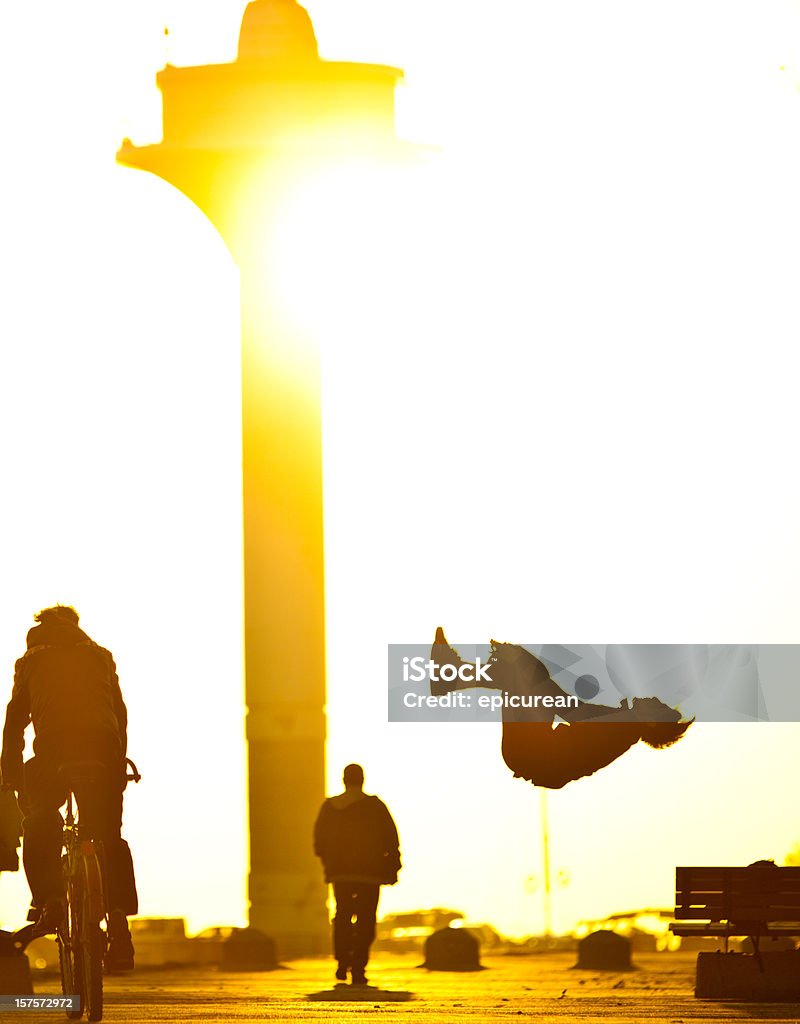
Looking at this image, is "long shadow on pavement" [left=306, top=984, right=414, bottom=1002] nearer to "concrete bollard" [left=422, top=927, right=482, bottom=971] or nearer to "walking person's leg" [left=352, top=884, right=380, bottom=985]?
"walking person's leg" [left=352, top=884, right=380, bottom=985]

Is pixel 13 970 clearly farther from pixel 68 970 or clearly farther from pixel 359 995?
pixel 359 995

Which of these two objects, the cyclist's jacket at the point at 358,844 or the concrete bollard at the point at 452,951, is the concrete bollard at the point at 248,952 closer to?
the concrete bollard at the point at 452,951

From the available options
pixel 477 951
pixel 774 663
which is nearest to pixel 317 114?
pixel 774 663

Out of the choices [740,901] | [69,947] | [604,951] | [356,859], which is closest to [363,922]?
[356,859]

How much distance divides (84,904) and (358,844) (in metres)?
9.07

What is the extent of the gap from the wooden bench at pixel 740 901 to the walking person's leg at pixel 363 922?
12.4 feet

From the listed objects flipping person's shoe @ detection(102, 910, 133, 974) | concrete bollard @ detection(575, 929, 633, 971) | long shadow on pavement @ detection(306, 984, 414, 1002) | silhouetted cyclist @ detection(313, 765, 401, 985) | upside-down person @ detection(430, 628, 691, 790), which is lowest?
long shadow on pavement @ detection(306, 984, 414, 1002)

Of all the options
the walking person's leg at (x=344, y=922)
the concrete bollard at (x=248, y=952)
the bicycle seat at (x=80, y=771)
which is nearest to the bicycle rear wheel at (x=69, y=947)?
the bicycle seat at (x=80, y=771)

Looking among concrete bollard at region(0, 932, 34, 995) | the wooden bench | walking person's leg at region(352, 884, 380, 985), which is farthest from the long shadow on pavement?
concrete bollard at region(0, 932, 34, 995)

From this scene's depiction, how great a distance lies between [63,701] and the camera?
45.8 feet

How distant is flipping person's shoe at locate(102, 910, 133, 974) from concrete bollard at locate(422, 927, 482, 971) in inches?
643

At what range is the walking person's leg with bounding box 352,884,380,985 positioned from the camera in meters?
22.9

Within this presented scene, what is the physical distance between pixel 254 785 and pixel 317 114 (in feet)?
55.9

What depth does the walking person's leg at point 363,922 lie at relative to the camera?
22922 millimetres
